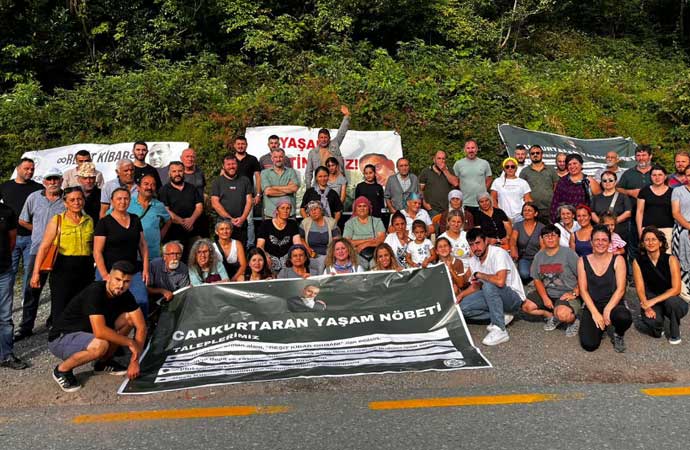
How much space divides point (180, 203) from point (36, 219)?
180 cm

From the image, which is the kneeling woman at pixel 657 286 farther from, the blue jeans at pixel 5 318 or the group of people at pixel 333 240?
the blue jeans at pixel 5 318

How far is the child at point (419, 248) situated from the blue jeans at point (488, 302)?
1.02 m

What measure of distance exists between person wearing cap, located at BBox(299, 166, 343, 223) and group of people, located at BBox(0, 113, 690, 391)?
22 millimetres

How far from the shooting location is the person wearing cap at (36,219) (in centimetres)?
719

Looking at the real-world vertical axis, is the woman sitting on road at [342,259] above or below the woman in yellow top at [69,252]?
below

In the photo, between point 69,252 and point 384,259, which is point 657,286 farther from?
point 69,252

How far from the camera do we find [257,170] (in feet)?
32.7

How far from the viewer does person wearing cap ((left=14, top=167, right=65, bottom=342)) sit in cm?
719

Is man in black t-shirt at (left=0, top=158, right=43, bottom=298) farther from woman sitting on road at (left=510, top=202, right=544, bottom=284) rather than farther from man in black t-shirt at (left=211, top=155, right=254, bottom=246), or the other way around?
woman sitting on road at (left=510, top=202, right=544, bottom=284)

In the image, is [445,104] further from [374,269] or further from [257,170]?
Answer: [374,269]

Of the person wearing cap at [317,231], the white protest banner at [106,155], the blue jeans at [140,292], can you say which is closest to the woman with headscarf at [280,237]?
the person wearing cap at [317,231]

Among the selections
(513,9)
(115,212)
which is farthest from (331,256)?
(513,9)

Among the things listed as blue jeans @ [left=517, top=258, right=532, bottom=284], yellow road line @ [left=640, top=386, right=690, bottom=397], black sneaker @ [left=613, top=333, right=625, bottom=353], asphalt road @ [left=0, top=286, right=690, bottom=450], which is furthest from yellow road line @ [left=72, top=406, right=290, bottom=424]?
blue jeans @ [left=517, top=258, right=532, bottom=284]

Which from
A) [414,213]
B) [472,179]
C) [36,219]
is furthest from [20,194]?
[472,179]
